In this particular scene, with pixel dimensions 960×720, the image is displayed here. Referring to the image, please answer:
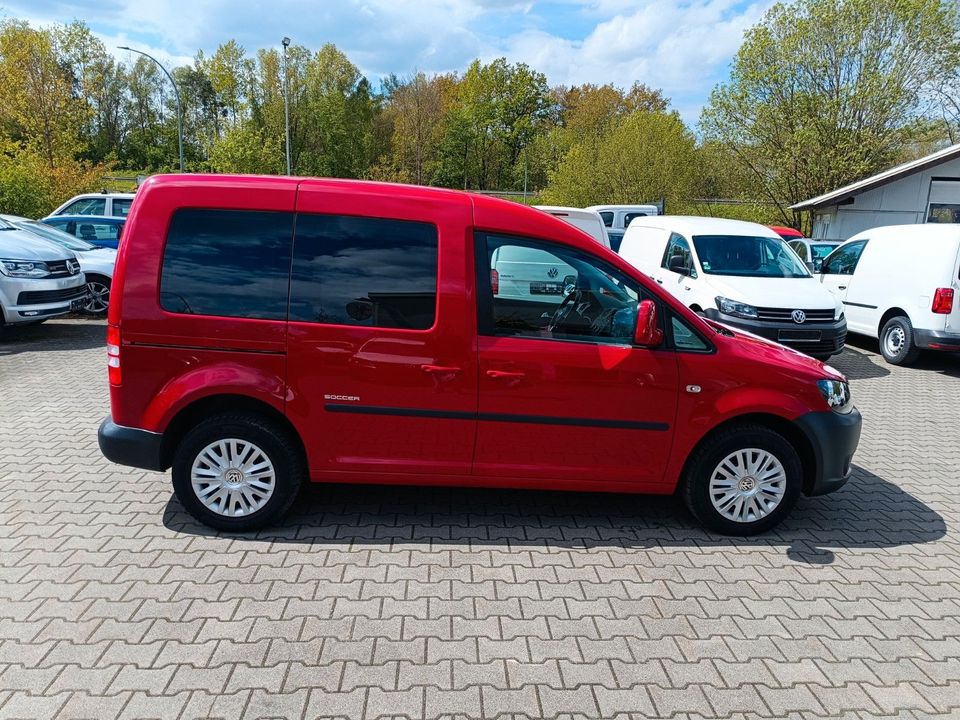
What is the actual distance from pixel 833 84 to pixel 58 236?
2684cm

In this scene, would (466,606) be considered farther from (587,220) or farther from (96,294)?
(96,294)

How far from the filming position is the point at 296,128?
1992 inches

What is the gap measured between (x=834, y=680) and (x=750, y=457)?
4.69 feet

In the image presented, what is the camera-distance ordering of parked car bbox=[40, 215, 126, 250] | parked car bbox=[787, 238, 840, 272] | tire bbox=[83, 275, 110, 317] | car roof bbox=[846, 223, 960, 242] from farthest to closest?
parked car bbox=[787, 238, 840, 272] < parked car bbox=[40, 215, 126, 250] < tire bbox=[83, 275, 110, 317] < car roof bbox=[846, 223, 960, 242]

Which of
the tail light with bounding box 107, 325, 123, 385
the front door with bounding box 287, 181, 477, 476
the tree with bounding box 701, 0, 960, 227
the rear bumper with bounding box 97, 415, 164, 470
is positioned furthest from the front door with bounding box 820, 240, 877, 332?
the tree with bounding box 701, 0, 960, 227

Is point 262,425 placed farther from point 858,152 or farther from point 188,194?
point 858,152

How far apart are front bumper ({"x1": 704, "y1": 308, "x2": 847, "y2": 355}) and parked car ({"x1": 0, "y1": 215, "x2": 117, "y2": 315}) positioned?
962 centimetres

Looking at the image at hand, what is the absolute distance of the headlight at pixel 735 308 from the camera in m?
8.44

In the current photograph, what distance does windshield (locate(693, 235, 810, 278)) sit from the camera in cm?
941

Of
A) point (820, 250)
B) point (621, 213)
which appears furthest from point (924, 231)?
point (621, 213)

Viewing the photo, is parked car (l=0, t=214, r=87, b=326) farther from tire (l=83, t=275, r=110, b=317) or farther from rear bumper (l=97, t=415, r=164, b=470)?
rear bumper (l=97, t=415, r=164, b=470)

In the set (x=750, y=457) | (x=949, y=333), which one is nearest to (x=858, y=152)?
(x=949, y=333)

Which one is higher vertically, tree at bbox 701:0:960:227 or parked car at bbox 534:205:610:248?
tree at bbox 701:0:960:227

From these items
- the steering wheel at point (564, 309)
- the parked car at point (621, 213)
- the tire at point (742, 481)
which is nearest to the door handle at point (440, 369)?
the steering wheel at point (564, 309)
